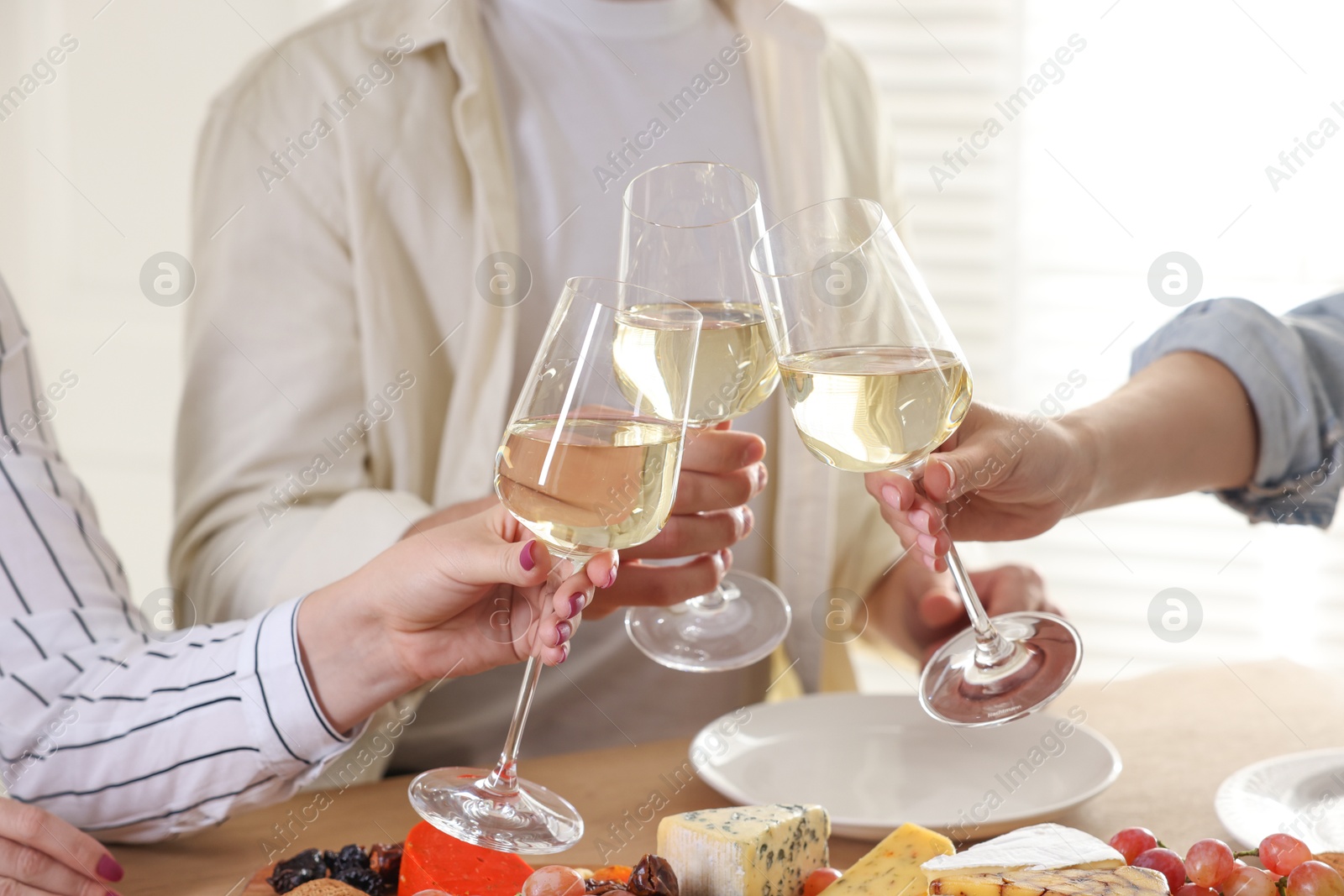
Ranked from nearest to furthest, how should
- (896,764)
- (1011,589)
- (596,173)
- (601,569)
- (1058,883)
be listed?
(1058,883) < (601,569) < (896,764) < (1011,589) < (596,173)

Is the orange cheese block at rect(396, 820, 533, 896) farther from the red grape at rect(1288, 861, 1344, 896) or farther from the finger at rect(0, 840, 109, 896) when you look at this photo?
the red grape at rect(1288, 861, 1344, 896)

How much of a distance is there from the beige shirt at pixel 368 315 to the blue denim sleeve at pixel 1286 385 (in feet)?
1.78

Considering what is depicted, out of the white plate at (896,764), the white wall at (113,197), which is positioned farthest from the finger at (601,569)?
the white wall at (113,197)

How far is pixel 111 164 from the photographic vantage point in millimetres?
2725

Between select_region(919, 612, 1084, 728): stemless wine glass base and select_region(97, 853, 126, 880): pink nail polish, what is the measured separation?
647 millimetres

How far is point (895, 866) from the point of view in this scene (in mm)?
777

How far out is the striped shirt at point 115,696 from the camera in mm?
974

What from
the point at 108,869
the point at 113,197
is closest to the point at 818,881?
the point at 108,869

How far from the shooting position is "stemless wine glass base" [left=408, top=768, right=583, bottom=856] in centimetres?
77

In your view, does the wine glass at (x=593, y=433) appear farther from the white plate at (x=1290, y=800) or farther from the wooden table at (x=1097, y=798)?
the white plate at (x=1290, y=800)

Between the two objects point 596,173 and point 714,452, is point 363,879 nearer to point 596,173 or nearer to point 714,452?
point 714,452

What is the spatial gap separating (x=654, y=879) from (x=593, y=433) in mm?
305

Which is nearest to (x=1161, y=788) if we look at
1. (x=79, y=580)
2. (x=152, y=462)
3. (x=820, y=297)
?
(x=820, y=297)

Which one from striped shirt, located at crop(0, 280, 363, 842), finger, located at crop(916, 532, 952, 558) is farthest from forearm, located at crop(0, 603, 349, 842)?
finger, located at crop(916, 532, 952, 558)
